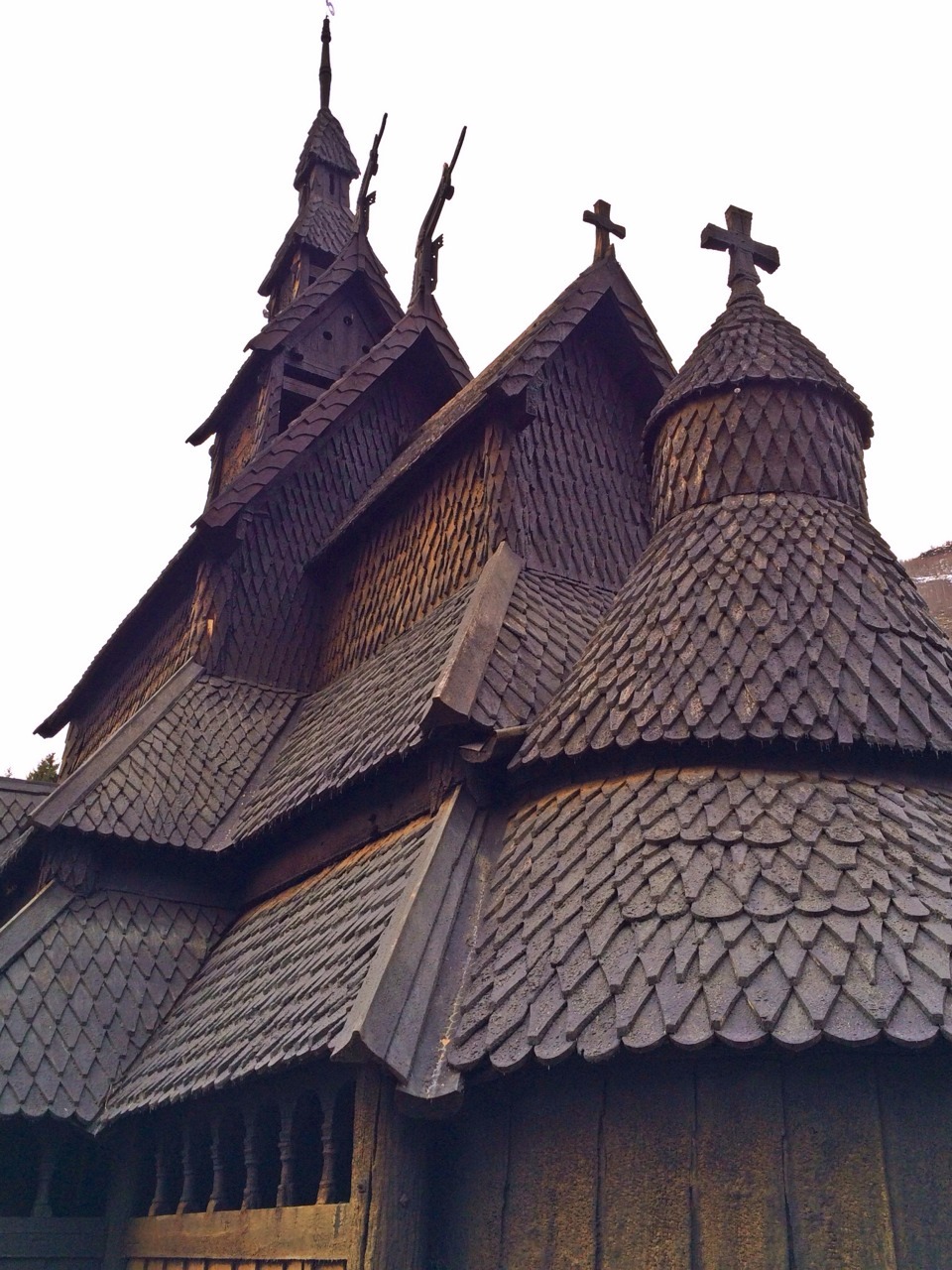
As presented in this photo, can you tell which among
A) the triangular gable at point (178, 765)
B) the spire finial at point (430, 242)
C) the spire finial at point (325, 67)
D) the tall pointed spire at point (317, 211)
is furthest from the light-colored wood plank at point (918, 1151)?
the spire finial at point (325, 67)

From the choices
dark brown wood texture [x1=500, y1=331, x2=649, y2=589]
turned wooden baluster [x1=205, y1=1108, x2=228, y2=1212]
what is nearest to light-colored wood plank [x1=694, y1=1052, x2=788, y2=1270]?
turned wooden baluster [x1=205, y1=1108, x2=228, y2=1212]

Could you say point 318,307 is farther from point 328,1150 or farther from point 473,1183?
point 473,1183

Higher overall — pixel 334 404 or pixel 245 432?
pixel 245 432

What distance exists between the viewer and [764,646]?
6098 millimetres

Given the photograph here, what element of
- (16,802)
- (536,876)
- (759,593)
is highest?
(16,802)

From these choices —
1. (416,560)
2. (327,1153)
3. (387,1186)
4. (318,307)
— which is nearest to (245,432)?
(318,307)

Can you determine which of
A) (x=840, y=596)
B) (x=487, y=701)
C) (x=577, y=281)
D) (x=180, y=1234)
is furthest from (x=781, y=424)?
(x=180, y=1234)

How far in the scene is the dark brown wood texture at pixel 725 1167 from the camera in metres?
4.29

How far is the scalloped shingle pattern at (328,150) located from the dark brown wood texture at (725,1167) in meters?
18.8

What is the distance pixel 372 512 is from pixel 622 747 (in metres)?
5.82

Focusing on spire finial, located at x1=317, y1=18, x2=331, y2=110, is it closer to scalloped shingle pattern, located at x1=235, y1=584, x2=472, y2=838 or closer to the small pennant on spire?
the small pennant on spire

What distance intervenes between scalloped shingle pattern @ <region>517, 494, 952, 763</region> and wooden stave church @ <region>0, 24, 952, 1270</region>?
0.02 m

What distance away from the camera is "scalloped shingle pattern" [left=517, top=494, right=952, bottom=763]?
570 centimetres

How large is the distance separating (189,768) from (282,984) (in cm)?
363
